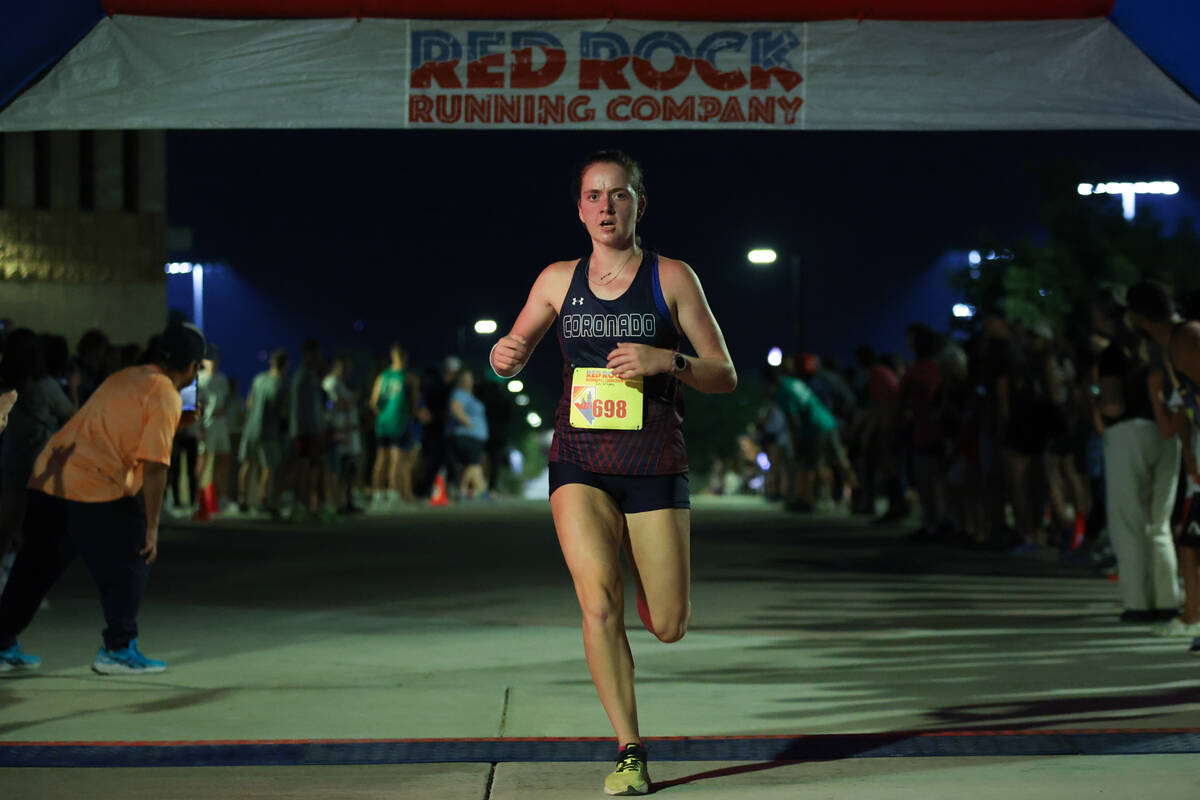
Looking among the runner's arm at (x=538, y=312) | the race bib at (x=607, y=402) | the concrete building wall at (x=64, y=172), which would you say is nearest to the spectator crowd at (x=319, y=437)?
the concrete building wall at (x=64, y=172)

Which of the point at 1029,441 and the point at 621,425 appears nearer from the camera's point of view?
the point at 621,425

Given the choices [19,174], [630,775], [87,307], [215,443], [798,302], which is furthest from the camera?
[798,302]

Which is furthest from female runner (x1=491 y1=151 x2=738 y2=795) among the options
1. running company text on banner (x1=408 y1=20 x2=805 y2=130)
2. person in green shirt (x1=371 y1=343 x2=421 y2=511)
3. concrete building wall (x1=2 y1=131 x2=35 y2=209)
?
concrete building wall (x1=2 y1=131 x2=35 y2=209)

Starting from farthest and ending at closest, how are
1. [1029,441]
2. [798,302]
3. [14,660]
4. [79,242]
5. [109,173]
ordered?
[798,302] < [109,173] < [79,242] < [1029,441] < [14,660]

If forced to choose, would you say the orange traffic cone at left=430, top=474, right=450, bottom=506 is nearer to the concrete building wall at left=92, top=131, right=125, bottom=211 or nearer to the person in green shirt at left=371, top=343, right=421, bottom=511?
the person in green shirt at left=371, top=343, right=421, bottom=511

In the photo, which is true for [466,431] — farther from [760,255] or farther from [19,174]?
[760,255]

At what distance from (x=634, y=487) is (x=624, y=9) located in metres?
3.83

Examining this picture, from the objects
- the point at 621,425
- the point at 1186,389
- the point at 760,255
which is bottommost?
the point at 621,425

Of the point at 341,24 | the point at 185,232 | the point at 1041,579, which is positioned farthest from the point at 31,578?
the point at 185,232

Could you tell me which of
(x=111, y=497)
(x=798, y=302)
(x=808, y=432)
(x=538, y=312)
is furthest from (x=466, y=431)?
(x=538, y=312)

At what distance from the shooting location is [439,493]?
83.8 ft

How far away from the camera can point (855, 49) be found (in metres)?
8.97

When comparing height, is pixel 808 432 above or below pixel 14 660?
above

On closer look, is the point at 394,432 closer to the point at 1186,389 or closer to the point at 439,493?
the point at 439,493
